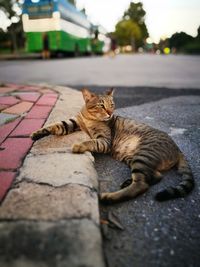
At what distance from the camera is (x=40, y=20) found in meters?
15.4

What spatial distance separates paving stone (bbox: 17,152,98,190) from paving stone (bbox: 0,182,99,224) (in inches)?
3.1

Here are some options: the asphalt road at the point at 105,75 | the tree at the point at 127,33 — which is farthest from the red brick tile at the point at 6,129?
the tree at the point at 127,33

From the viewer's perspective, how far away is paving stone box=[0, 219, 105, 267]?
129cm

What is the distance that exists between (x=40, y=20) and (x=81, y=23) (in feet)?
23.3

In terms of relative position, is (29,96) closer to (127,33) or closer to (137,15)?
(127,33)

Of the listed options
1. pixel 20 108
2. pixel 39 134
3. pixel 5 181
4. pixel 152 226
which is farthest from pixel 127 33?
pixel 152 226

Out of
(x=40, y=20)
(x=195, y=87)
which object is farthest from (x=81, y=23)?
(x=195, y=87)

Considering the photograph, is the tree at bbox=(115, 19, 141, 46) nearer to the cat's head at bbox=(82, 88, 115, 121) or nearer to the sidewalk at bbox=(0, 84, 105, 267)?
the cat's head at bbox=(82, 88, 115, 121)

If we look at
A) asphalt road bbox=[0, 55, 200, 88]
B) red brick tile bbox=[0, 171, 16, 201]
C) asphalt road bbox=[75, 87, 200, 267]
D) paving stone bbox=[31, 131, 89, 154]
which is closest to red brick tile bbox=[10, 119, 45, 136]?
paving stone bbox=[31, 131, 89, 154]

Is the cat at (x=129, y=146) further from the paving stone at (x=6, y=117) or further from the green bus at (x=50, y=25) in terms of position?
the green bus at (x=50, y=25)

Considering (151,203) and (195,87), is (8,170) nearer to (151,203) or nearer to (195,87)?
(151,203)

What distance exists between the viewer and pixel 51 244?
4.50ft

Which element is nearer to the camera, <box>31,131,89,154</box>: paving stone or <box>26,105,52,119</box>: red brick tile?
<box>31,131,89,154</box>: paving stone

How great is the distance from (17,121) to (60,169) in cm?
139
